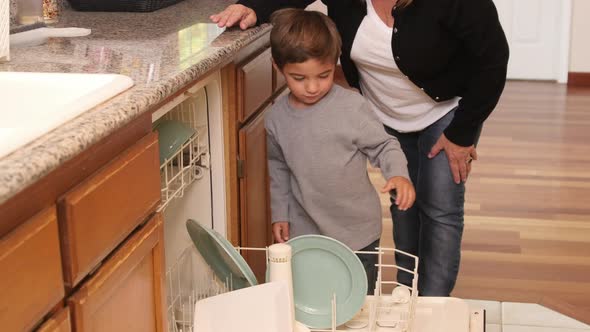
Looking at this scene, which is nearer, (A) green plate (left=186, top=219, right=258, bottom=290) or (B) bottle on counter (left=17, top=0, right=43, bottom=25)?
(A) green plate (left=186, top=219, right=258, bottom=290)

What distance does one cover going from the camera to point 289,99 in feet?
6.30

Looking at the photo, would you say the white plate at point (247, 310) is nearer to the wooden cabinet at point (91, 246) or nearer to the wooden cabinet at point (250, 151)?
the wooden cabinet at point (91, 246)

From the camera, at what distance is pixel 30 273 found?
0.95m

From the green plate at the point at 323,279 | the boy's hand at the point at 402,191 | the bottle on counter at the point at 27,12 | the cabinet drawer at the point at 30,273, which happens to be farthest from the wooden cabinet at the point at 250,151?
the cabinet drawer at the point at 30,273

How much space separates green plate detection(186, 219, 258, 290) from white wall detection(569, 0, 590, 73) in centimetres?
459

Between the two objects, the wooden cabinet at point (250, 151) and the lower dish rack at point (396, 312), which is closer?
the lower dish rack at point (396, 312)

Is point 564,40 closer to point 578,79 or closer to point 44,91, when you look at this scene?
point 578,79

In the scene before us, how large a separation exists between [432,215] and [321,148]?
0.39 m

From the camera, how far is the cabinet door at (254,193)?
2.01 m

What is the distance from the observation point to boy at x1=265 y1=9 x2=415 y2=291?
5.89ft

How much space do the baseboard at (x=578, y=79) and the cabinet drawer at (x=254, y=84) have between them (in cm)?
399

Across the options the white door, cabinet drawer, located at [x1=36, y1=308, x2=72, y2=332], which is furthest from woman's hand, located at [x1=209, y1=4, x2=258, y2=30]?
the white door

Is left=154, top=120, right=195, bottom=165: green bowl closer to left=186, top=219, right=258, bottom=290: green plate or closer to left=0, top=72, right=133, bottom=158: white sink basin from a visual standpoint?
left=186, top=219, right=258, bottom=290: green plate

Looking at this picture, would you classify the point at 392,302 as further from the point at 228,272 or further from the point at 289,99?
the point at 289,99
